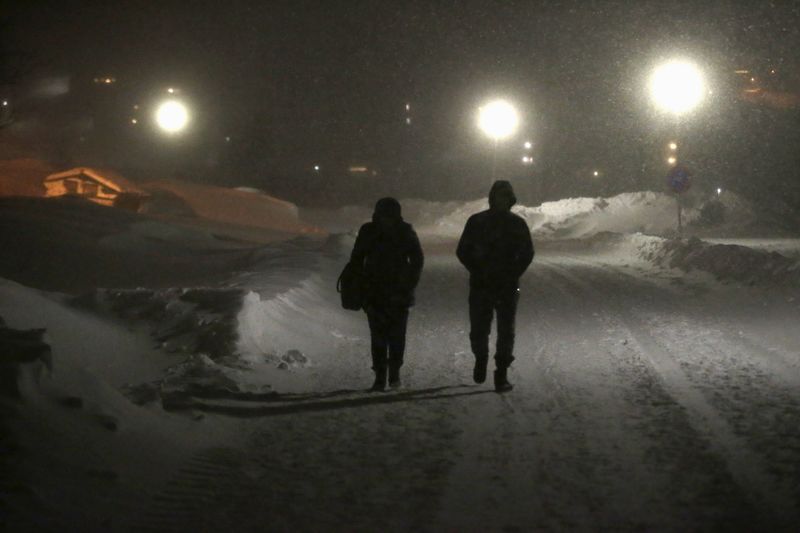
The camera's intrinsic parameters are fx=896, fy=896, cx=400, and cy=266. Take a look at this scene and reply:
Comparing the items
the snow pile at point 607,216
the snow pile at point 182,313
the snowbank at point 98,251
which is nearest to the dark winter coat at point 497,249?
the snow pile at point 182,313

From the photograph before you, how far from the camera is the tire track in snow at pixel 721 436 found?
480 cm

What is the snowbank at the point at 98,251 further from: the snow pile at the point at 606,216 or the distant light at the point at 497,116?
the snow pile at the point at 606,216

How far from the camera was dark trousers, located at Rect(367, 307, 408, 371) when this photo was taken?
824cm

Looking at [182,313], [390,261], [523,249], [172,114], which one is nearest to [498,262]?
[523,249]

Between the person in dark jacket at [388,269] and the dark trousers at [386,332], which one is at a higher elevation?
the person in dark jacket at [388,269]

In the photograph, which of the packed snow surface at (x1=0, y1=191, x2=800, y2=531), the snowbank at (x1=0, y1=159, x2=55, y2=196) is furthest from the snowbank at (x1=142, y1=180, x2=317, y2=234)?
the packed snow surface at (x1=0, y1=191, x2=800, y2=531)

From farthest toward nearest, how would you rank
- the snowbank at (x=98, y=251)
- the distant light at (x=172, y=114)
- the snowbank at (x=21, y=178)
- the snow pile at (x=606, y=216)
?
the distant light at (x=172, y=114), the snowbank at (x=21, y=178), the snow pile at (x=606, y=216), the snowbank at (x=98, y=251)

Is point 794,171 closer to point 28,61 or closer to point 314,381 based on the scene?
point 28,61

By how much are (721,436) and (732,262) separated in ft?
42.9

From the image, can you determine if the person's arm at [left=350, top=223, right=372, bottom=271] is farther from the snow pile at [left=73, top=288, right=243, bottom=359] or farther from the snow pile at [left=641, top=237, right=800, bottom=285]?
the snow pile at [left=641, top=237, right=800, bottom=285]

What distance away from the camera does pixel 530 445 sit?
6.24 metres

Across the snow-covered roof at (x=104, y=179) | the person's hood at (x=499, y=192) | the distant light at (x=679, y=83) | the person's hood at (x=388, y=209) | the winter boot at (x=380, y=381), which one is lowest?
the winter boot at (x=380, y=381)

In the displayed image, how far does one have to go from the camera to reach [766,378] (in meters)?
Result: 8.62

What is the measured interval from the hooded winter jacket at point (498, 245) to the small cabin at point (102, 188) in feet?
122
